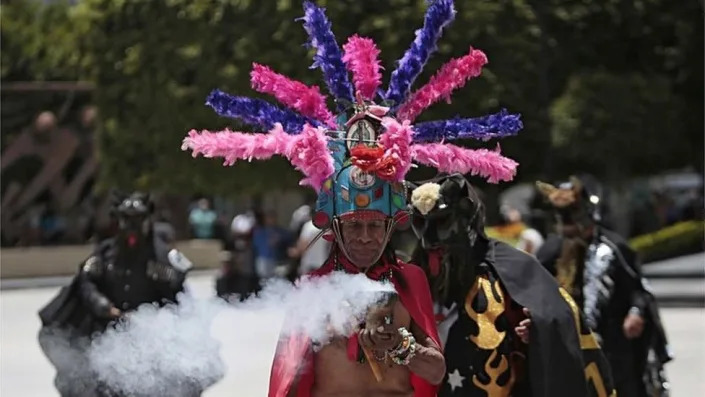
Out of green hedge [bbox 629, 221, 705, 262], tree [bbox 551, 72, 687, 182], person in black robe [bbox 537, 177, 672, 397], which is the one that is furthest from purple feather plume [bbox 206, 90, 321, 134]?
green hedge [bbox 629, 221, 705, 262]

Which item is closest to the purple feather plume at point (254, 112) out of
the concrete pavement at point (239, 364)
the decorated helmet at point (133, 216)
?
the concrete pavement at point (239, 364)

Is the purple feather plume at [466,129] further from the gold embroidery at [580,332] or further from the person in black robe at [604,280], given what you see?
the person in black robe at [604,280]

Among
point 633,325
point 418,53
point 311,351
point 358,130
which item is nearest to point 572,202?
point 633,325

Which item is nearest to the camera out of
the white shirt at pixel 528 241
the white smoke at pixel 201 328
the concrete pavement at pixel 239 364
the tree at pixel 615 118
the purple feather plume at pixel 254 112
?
the white smoke at pixel 201 328

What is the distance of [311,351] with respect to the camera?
429 cm

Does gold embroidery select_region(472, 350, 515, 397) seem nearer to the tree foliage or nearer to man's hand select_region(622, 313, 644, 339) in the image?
man's hand select_region(622, 313, 644, 339)

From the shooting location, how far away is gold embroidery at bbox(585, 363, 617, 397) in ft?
21.6

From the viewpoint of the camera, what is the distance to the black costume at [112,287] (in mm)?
8273

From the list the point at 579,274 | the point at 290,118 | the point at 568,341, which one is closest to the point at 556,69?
the point at 579,274

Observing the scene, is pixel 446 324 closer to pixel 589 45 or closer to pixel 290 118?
pixel 290 118

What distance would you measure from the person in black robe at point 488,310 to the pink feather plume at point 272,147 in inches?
68.6

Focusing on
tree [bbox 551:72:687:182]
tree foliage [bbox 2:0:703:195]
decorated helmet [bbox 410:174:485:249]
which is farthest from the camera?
tree [bbox 551:72:687:182]

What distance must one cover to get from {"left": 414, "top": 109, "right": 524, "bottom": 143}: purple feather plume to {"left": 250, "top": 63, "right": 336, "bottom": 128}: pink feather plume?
1.01 ft

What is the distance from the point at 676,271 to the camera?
909 inches
